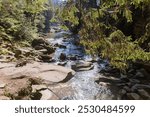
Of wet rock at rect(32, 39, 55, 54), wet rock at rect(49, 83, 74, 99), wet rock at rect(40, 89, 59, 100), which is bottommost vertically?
wet rock at rect(32, 39, 55, 54)

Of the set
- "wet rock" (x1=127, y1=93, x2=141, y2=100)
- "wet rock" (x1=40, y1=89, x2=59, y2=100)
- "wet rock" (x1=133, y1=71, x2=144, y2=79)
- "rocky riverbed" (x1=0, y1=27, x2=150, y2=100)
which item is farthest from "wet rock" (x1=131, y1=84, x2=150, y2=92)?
"wet rock" (x1=40, y1=89, x2=59, y2=100)

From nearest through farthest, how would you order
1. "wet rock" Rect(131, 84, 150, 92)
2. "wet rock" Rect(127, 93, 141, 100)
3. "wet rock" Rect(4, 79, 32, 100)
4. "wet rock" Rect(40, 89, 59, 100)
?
"wet rock" Rect(4, 79, 32, 100), "wet rock" Rect(40, 89, 59, 100), "wet rock" Rect(127, 93, 141, 100), "wet rock" Rect(131, 84, 150, 92)

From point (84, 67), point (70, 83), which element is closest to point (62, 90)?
point (70, 83)

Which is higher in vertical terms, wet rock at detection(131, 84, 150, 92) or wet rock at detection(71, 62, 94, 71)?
wet rock at detection(131, 84, 150, 92)

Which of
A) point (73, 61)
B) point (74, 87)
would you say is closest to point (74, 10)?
point (74, 87)

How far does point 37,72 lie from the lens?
1233 centimetres

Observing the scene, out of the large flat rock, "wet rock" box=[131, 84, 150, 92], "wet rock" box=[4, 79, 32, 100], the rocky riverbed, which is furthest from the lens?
"wet rock" box=[131, 84, 150, 92]

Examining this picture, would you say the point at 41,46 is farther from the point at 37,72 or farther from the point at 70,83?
the point at 70,83

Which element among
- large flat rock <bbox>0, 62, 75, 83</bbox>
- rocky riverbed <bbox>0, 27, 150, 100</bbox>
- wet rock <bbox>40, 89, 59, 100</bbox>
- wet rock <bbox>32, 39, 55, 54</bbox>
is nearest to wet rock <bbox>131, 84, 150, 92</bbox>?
rocky riverbed <bbox>0, 27, 150, 100</bbox>

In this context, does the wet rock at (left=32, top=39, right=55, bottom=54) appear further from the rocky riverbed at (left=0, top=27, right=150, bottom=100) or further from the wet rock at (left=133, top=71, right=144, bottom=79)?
the wet rock at (left=133, top=71, right=144, bottom=79)

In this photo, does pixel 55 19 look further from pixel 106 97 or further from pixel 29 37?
pixel 29 37

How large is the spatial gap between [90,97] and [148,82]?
4.16m

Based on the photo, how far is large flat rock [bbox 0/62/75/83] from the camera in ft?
37.2

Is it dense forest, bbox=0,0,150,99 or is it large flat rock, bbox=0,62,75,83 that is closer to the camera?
dense forest, bbox=0,0,150,99
